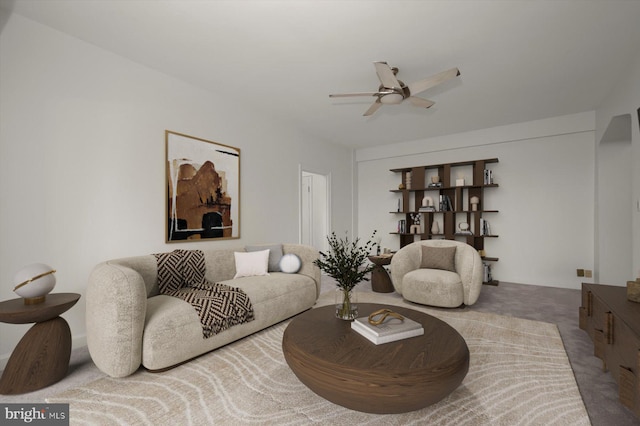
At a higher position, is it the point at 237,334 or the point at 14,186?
the point at 14,186

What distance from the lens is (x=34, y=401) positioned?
1.73m

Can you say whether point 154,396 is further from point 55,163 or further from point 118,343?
point 55,163

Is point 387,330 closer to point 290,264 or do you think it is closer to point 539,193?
point 290,264

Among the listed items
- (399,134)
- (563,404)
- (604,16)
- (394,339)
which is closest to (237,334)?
(394,339)

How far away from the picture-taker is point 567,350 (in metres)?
2.37

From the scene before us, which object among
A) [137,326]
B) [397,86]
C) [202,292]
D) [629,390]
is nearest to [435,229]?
[397,86]

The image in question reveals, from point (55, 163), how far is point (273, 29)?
2.08m

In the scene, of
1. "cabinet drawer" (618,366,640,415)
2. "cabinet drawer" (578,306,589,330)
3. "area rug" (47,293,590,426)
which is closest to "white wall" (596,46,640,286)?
"cabinet drawer" (578,306,589,330)

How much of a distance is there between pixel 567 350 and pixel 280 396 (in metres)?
2.32

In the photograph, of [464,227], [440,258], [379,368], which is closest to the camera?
[379,368]

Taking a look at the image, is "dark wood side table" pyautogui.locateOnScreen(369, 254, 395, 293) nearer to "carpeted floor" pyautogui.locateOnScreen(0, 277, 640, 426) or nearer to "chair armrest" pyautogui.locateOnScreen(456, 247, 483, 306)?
"carpeted floor" pyautogui.locateOnScreen(0, 277, 640, 426)

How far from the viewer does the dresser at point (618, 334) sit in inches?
56.1

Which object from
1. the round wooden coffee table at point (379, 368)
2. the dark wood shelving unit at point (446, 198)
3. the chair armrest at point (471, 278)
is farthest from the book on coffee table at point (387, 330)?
the dark wood shelving unit at point (446, 198)

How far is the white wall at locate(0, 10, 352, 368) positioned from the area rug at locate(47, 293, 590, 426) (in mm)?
1146
